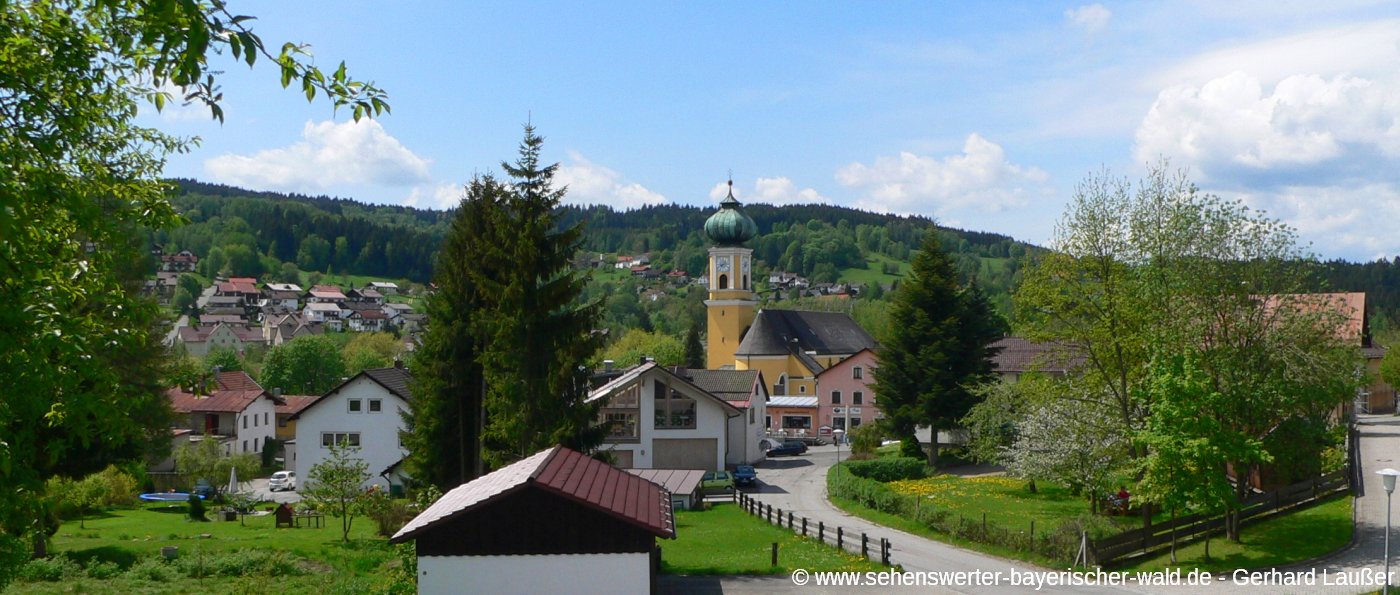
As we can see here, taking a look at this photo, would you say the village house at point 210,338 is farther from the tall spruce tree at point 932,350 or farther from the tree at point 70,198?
the tree at point 70,198

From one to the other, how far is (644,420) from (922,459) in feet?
41.7

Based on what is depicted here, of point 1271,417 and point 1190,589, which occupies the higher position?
point 1271,417

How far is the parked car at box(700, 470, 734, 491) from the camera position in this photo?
4200cm

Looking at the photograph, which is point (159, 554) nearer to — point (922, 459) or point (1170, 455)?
point (1170, 455)

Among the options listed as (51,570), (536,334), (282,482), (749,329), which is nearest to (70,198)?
(51,570)

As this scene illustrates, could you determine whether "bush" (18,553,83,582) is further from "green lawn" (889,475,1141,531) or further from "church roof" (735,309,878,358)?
"church roof" (735,309,878,358)

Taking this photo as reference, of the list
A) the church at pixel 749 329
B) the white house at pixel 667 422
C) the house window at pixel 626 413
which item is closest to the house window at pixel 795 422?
the church at pixel 749 329

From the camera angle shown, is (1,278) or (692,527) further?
(692,527)

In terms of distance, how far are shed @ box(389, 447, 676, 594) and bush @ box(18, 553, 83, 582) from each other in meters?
8.94

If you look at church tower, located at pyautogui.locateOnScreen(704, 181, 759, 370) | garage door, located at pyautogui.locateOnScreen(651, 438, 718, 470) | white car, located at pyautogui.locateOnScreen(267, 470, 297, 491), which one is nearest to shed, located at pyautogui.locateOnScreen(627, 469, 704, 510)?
garage door, located at pyautogui.locateOnScreen(651, 438, 718, 470)

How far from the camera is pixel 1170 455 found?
73.2 ft

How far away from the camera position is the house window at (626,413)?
47188 mm

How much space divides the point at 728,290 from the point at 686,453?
3920 centimetres

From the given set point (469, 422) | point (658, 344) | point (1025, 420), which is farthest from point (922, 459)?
point (658, 344)
